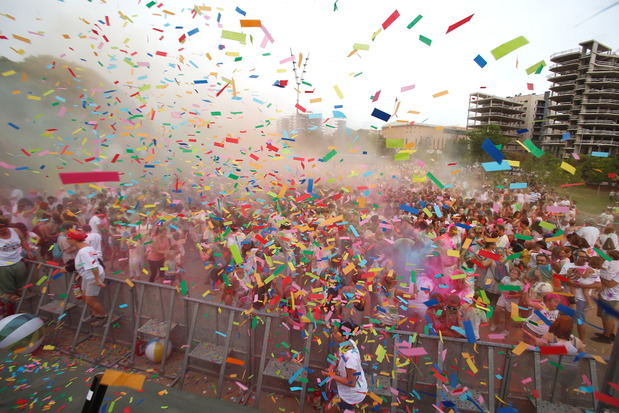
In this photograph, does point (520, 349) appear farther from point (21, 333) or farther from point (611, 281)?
point (21, 333)

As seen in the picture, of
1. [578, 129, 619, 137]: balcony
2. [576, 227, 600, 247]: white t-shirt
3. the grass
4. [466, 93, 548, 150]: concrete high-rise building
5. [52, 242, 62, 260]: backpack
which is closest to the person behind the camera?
[52, 242, 62, 260]: backpack

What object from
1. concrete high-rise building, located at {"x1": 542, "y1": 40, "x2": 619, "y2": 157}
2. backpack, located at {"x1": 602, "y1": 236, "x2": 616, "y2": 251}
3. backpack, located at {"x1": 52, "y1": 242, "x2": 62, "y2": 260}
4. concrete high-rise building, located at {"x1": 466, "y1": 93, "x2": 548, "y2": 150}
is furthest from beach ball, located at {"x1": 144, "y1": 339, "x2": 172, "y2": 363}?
concrete high-rise building, located at {"x1": 466, "y1": 93, "x2": 548, "y2": 150}

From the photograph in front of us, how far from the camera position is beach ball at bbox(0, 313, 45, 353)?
432 cm

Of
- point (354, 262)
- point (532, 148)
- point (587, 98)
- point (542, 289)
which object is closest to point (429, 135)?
point (587, 98)

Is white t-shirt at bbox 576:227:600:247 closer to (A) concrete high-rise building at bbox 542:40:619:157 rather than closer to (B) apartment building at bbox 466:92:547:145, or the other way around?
(A) concrete high-rise building at bbox 542:40:619:157

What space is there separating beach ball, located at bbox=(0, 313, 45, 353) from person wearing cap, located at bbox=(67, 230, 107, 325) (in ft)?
2.31

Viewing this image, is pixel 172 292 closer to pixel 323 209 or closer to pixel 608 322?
pixel 323 209

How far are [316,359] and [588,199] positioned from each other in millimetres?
24633

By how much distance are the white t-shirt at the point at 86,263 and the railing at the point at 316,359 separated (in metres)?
0.31

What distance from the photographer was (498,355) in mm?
3723

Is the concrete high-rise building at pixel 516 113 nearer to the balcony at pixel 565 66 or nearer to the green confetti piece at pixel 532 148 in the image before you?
the balcony at pixel 565 66

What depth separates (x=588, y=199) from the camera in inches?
792

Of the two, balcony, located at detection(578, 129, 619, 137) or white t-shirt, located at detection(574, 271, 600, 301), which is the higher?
balcony, located at detection(578, 129, 619, 137)

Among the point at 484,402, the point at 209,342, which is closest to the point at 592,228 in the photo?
the point at 484,402
